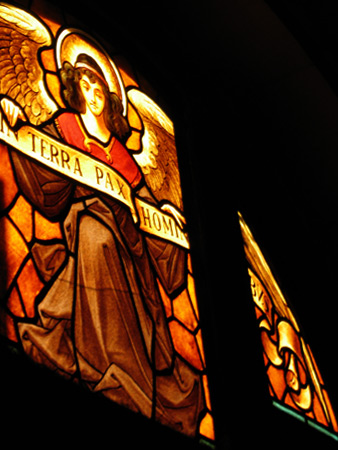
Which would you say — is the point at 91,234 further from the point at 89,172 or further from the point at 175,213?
the point at 175,213

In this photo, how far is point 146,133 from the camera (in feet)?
12.3

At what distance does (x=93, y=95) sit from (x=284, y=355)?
152 cm

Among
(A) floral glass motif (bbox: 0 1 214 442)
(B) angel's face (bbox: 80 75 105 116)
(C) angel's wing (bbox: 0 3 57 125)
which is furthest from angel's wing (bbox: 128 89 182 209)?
(C) angel's wing (bbox: 0 3 57 125)

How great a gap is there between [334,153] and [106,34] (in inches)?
59.0

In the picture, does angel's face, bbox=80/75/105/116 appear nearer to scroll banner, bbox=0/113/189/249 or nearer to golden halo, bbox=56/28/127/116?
golden halo, bbox=56/28/127/116

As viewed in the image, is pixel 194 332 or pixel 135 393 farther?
pixel 194 332

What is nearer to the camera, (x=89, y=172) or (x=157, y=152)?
(x=89, y=172)

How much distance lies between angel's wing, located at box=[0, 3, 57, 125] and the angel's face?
23cm

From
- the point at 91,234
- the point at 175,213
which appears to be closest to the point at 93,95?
the point at 175,213

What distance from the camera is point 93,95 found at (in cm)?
350

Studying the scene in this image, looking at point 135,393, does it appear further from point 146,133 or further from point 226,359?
point 146,133

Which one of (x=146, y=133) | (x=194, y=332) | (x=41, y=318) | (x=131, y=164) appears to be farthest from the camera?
(x=146, y=133)

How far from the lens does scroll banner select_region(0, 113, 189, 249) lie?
2900 mm

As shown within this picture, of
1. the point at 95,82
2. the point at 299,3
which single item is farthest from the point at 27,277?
the point at 299,3
